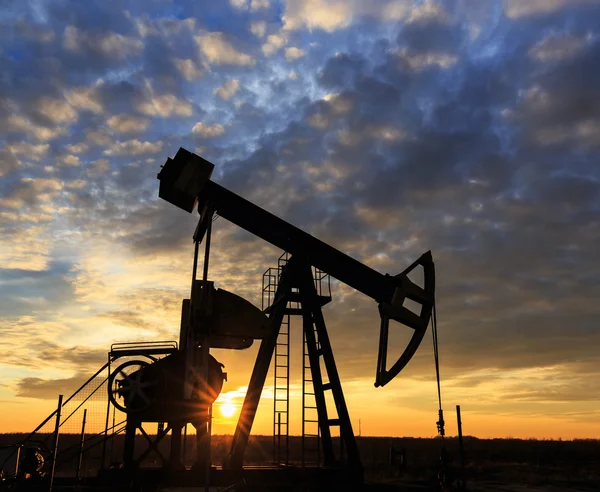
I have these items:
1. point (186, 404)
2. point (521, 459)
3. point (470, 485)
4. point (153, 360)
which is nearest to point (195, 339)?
point (186, 404)

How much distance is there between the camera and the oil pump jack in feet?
36.4

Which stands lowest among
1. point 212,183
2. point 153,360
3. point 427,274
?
point 153,360

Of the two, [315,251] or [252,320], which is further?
[315,251]

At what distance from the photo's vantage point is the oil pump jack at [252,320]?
36.4ft

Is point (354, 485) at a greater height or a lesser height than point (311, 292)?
lesser

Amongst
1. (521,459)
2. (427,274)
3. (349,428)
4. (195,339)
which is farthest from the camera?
(521,459)

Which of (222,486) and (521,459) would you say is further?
(521,459)

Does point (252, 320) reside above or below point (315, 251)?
below

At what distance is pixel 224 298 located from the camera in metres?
10.9

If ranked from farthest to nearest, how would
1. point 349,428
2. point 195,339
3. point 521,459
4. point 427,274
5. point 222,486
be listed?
1. point 521,459
2. point 427,274
3. point 349,428
4. point 222,486
5. point 195,339

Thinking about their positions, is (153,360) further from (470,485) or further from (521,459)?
(521,459)

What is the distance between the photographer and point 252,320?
11.2 m

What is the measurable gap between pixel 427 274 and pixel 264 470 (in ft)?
19.4

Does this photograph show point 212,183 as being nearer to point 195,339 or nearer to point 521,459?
point 195,339
